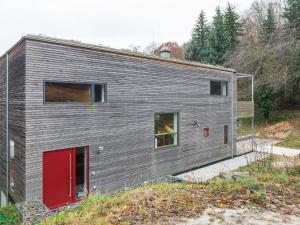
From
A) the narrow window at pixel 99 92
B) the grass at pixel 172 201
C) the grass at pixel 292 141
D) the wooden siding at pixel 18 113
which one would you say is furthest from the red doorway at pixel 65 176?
the grass at pixel 292 141

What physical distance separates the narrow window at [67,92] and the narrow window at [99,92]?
0.28m

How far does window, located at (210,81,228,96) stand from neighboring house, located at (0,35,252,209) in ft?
5.87

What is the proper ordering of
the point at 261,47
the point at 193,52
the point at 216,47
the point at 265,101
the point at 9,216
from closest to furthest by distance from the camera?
the point at 9,216 < the point at 261,47 < the point at 265,101 < the point at 216,47 < the point at 193,52

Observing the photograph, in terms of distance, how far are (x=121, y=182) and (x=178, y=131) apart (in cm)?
377

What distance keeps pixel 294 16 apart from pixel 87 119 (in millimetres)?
23601

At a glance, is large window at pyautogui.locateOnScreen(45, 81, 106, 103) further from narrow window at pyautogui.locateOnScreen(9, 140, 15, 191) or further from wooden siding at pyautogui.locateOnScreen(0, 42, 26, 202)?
narrow window at pyautogui.locateOnScreen(9, 140, 15, 191)

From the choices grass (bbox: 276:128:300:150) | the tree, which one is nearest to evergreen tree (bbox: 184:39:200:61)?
the tree

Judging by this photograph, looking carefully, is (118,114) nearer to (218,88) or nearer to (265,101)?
(218,88)

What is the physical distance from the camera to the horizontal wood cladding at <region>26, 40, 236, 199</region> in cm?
779

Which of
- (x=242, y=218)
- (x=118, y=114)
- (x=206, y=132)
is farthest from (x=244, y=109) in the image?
(x=242, y=218)

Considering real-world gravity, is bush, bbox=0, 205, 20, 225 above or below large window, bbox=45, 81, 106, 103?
below

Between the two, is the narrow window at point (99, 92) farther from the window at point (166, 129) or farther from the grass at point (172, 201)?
the grass at point (172, 201)

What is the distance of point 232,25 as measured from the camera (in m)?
30.2

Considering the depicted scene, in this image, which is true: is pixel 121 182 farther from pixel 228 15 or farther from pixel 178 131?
pixel 228 15
